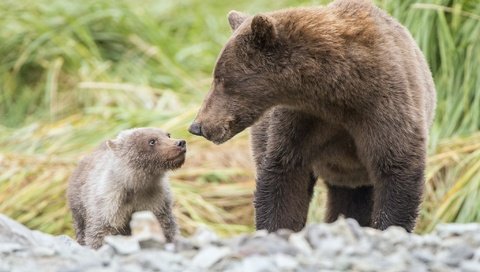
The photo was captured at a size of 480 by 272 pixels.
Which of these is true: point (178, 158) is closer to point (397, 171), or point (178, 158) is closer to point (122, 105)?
point (397, 171)

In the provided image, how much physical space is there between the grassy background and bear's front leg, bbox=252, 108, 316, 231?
6.40ft

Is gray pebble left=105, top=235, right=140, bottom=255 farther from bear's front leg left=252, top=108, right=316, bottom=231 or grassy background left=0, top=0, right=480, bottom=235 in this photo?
grassy background left=0, top=0, right=480, bottom=235

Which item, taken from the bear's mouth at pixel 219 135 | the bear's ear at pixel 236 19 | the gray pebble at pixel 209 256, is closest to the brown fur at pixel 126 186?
the bear's mouth at pixel 219 135

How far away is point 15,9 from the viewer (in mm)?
11578

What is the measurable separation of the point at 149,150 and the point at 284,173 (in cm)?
96

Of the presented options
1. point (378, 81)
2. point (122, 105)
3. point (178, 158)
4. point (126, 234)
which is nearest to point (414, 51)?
point (378, 81)

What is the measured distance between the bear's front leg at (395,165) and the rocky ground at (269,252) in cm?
98

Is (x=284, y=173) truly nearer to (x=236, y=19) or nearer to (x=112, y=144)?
(x=236, y=19)

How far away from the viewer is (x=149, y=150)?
709 cm

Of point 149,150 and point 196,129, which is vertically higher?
point 196,129

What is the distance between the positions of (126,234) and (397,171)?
1.79 meters

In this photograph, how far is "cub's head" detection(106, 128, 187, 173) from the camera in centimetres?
691

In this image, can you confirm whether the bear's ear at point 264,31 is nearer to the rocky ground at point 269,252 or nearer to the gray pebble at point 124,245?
the rocky ground at point 269,252

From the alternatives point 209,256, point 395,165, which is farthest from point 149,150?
point 209,256
